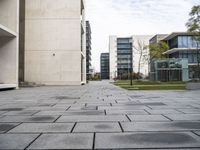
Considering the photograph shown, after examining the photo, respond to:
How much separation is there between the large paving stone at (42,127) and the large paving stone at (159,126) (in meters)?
1.30

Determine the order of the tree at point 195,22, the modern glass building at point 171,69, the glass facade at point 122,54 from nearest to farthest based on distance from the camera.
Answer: the tree at point 195,22, the modern glass building at point 171,69, the glass facade at point 122,54

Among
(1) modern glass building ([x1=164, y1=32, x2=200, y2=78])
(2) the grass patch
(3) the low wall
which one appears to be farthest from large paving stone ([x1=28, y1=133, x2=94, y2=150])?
(1) modern glass building ([x1=164, y1=32, x2=200, y2=78])

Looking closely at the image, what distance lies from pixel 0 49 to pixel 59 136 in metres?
22.0

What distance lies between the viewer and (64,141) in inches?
187

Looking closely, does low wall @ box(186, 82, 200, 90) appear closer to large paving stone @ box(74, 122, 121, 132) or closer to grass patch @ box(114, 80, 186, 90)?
grass patch @ box(114, 80, 186, 90)

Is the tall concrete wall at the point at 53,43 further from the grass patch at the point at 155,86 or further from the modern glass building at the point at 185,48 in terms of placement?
the modern glass building at the point at 185,48

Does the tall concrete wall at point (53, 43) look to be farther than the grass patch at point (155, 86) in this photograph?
Yes

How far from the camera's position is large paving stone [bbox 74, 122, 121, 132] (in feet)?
18.7

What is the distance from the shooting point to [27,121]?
6898mm

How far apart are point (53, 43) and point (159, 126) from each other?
3235cm

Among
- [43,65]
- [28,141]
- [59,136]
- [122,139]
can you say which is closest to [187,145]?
[122,139]

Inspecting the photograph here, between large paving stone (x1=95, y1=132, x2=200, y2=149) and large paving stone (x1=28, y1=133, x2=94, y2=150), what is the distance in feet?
0.61

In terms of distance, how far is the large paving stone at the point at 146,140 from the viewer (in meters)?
4.42

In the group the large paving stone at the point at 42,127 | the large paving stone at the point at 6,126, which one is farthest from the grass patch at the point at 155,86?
the large paving stone at the point at 6,126
